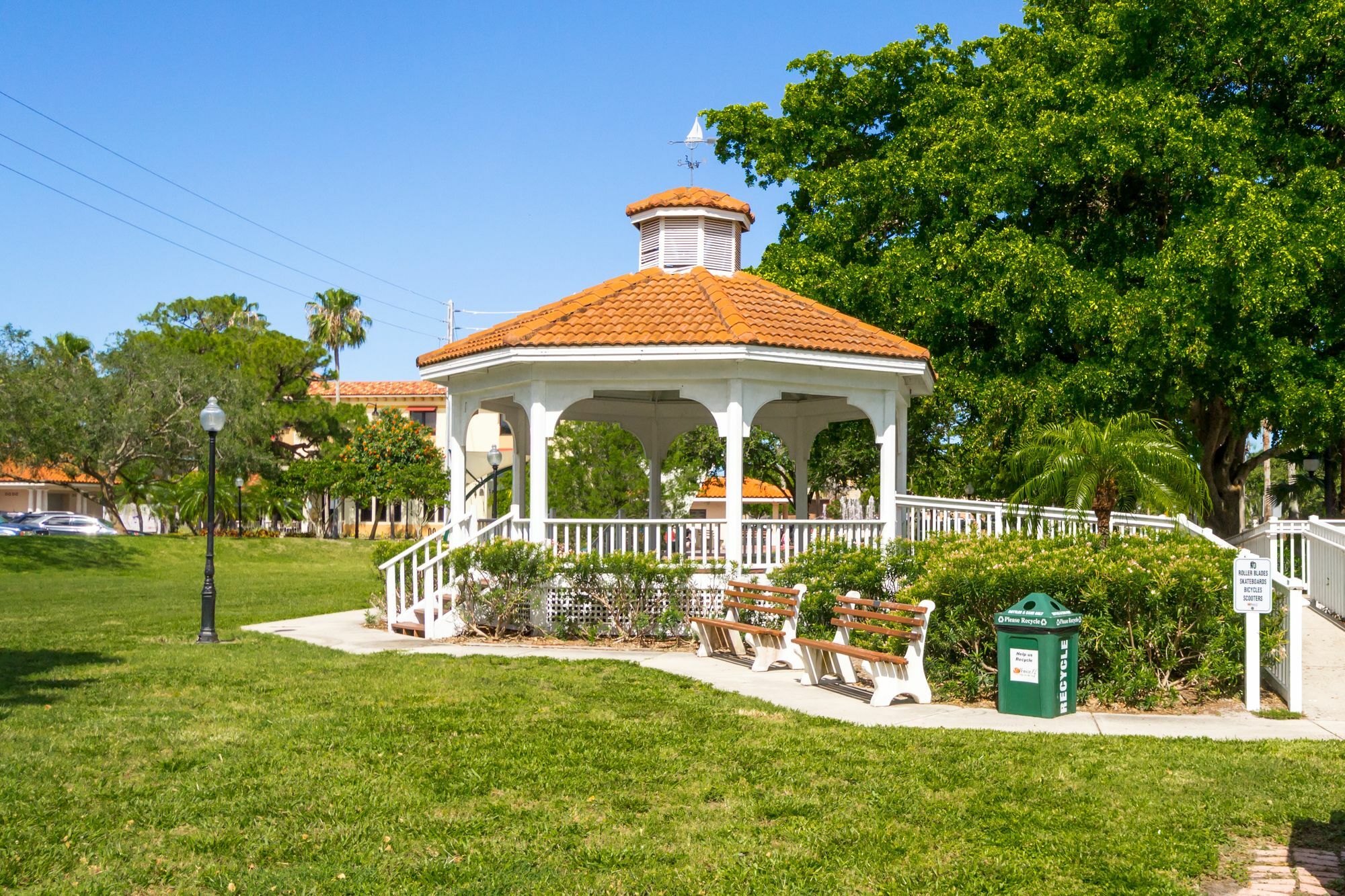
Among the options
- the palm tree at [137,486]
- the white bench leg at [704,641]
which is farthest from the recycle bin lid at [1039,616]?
the palm tree at [137,486]

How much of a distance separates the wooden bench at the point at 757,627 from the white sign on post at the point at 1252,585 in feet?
13.3

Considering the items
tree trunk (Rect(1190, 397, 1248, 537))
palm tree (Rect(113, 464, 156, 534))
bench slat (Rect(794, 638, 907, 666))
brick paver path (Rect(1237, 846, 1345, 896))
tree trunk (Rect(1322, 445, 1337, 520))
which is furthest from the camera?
palm tree (Rect(113, 464, 156, 534))

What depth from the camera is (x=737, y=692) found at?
11.2 m

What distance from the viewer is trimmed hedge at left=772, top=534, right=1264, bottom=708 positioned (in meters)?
10.6

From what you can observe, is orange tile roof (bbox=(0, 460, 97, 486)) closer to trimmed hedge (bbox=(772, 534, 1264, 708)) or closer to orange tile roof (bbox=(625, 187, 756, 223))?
orange tile roof (bbox=(625, 187, 756, 223))

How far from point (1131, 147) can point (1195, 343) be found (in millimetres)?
3482

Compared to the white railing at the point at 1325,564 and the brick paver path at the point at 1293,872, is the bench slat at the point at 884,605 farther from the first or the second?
the white railing at the point at 1325,564

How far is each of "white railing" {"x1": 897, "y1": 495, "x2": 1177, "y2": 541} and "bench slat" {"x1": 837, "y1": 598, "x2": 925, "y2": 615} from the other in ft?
7.81

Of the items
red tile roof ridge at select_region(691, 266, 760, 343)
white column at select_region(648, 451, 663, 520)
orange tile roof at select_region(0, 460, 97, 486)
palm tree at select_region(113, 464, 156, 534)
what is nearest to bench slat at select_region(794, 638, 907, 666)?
red tile roof ridge at select_region(691, 266, 760, 343)

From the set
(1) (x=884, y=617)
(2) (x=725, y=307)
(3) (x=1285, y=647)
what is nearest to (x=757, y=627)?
(1) (x=884, y=617)

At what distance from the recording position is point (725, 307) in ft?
53.7

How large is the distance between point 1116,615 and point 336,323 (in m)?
69.9

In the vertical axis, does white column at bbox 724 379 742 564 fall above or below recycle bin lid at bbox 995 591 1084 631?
above

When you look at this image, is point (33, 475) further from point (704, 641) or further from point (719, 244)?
point (704, 641)
